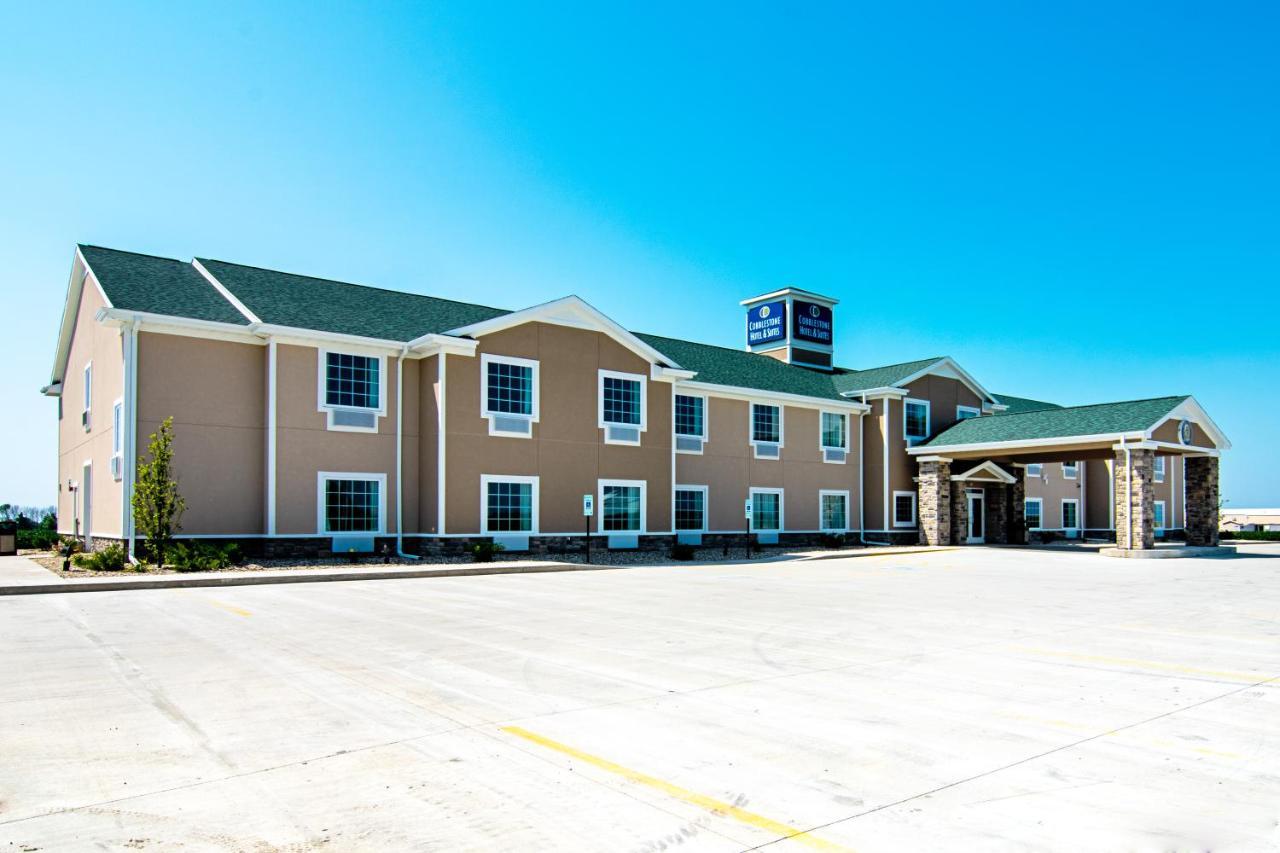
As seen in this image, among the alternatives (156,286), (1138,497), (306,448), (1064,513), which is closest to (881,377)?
(1138,497)

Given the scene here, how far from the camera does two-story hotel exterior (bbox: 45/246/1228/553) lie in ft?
70.4

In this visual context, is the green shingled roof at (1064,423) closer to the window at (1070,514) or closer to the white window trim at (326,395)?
the window at (1070,514)

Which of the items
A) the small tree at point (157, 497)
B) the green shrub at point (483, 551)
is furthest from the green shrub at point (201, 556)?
the green shrub at point (483, 551)

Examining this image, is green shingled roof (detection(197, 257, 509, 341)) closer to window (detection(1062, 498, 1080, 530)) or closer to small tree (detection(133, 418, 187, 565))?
small tree (detection(133, 418, 187, 565))

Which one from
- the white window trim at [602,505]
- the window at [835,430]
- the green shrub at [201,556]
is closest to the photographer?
the green shrub at [201,556]

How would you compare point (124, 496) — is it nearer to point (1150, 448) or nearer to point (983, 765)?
point (983, 765)

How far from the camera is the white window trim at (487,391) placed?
24.2 m

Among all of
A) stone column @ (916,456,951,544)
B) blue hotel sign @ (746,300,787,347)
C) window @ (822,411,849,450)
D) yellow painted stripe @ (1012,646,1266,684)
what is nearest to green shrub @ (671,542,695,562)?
window @ (822,411,849,450)

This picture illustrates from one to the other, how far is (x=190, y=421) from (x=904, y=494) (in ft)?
89.1

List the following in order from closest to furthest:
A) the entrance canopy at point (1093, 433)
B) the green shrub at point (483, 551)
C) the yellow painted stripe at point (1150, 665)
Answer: the yellow painted stripe at point (1150, 665) < the green shrub at point (483, 551) < the entrance canopy at point (1093, 433)

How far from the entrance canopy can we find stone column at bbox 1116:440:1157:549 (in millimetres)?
Result: 373

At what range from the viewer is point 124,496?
815 inches

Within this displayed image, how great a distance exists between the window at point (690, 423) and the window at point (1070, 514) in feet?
76.7

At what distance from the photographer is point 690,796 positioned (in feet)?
16.3
